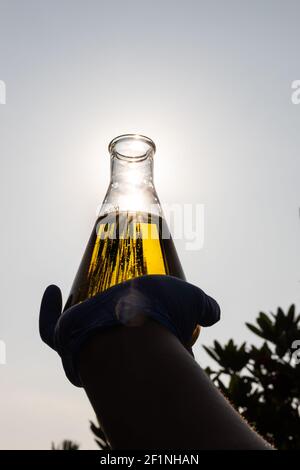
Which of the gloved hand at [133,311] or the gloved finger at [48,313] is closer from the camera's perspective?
the gloved hand at [133,311]

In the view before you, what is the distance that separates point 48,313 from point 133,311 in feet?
1.70

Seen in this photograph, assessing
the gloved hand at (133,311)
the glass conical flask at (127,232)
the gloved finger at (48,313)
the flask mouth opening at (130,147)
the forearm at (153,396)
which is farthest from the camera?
the flask mouth opening at (130,147)

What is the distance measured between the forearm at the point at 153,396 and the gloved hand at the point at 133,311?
1.1 inches

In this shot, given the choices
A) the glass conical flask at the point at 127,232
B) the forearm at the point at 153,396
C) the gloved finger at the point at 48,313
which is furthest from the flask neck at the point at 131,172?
the forearm at the point at 153,396

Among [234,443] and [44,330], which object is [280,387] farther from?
[234,443]

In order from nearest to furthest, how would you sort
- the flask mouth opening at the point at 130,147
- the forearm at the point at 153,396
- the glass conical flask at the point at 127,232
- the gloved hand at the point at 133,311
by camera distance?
the forearm at the point at 153,396 < the gloved hand at the point at 133,311 < the glass conical flask at the point at 127,232 < the flask mouth opening at the point at 130,147

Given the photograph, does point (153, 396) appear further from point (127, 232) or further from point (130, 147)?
point (130, 147)

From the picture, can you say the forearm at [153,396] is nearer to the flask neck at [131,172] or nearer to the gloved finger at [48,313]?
the gloved finger at [48,313]

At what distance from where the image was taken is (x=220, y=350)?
243 inches

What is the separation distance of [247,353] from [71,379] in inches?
212

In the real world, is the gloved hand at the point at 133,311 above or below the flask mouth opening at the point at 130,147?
below

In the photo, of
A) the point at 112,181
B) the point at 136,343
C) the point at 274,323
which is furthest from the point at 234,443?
the point at 274,323

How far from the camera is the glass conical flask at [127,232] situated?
3.79 ft

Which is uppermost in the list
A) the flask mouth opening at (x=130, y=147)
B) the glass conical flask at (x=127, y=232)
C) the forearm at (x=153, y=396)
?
the flask mouth opening at (x=130, y=147)
